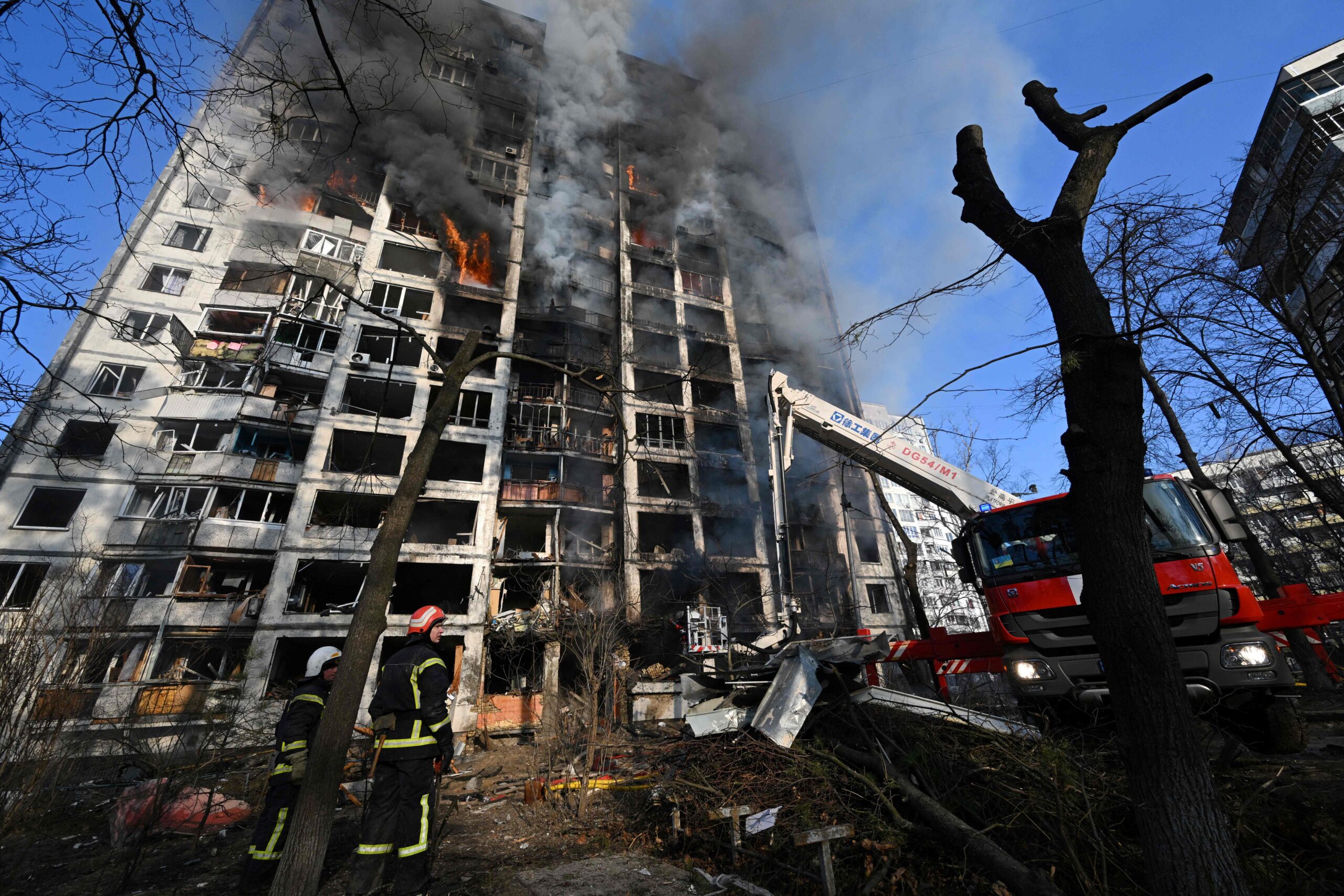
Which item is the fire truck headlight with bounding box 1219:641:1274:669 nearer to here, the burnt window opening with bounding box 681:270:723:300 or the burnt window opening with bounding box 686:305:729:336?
the burnt window opening with bounding box 686:305:729:336

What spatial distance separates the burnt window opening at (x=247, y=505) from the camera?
812 inches

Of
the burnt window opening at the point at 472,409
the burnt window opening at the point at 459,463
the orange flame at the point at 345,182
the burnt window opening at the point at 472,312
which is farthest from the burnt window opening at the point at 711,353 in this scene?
the orange flame at the point at 345,182

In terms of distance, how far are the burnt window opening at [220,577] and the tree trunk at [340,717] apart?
19813mm

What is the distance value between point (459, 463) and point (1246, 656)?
2564 centimetres

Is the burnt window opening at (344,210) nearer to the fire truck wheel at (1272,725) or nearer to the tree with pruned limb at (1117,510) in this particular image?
the tree with pruned limb at (1117,510)

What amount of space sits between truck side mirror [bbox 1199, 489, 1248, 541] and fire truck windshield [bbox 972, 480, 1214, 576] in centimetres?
13

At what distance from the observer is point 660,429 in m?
27.6

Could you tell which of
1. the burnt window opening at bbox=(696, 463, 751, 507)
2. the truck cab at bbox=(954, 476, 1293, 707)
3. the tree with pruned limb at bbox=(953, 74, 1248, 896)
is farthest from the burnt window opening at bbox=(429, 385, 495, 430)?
the tree with pruned limb at bbox=(953, 74, 1248, 896)

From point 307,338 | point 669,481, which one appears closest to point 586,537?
point 669,481

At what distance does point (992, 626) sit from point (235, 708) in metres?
11.3

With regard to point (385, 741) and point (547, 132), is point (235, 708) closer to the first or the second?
point (385, 741)

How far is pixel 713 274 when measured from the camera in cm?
3584

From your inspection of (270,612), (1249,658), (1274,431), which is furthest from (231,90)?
(270,612)

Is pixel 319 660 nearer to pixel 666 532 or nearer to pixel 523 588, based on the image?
pixel 523 588
